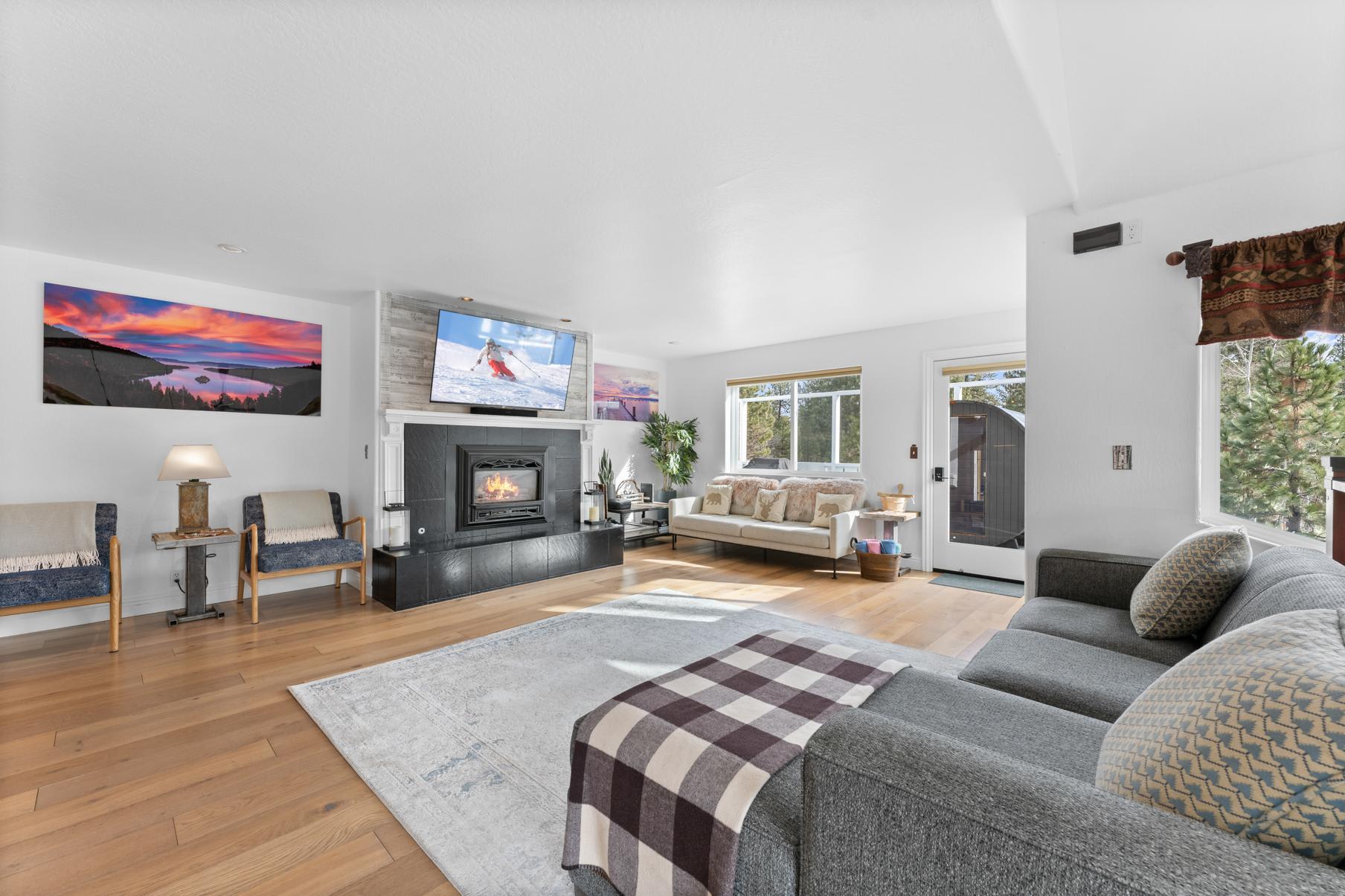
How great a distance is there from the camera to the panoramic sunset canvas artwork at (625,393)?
6980mm

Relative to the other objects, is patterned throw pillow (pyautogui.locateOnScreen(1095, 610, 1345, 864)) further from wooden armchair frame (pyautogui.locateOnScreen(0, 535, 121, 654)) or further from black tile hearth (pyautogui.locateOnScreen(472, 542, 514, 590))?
wooden armchair frame (pyautogui.locateOnScreen(0, 535, 121, 654))

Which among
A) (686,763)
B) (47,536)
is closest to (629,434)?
(47,536)

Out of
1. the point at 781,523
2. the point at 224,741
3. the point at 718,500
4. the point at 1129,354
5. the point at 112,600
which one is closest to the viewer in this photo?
→ the point at 224,741

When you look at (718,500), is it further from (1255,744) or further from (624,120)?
(1255,744)

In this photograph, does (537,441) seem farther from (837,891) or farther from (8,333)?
(837,891)

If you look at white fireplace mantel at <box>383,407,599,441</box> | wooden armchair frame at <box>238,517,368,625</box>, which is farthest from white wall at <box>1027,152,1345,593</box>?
wooden armchair frame at <box>238,517,368,625</box>

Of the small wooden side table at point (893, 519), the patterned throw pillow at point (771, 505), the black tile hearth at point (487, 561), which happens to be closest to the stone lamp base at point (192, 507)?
the black tile hearth at point (487, 561)

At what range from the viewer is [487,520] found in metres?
5.07

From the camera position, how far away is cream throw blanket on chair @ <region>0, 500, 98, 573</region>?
3201 millimetres

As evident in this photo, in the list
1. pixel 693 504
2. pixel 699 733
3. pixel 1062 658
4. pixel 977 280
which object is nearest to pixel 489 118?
pixel 699 733

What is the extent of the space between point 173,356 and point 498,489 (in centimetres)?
247

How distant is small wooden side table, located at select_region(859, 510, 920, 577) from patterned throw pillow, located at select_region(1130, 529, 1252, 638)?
325 cm

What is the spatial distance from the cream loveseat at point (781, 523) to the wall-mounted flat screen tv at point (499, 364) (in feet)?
6.69

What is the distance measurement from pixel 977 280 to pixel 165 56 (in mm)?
4446
